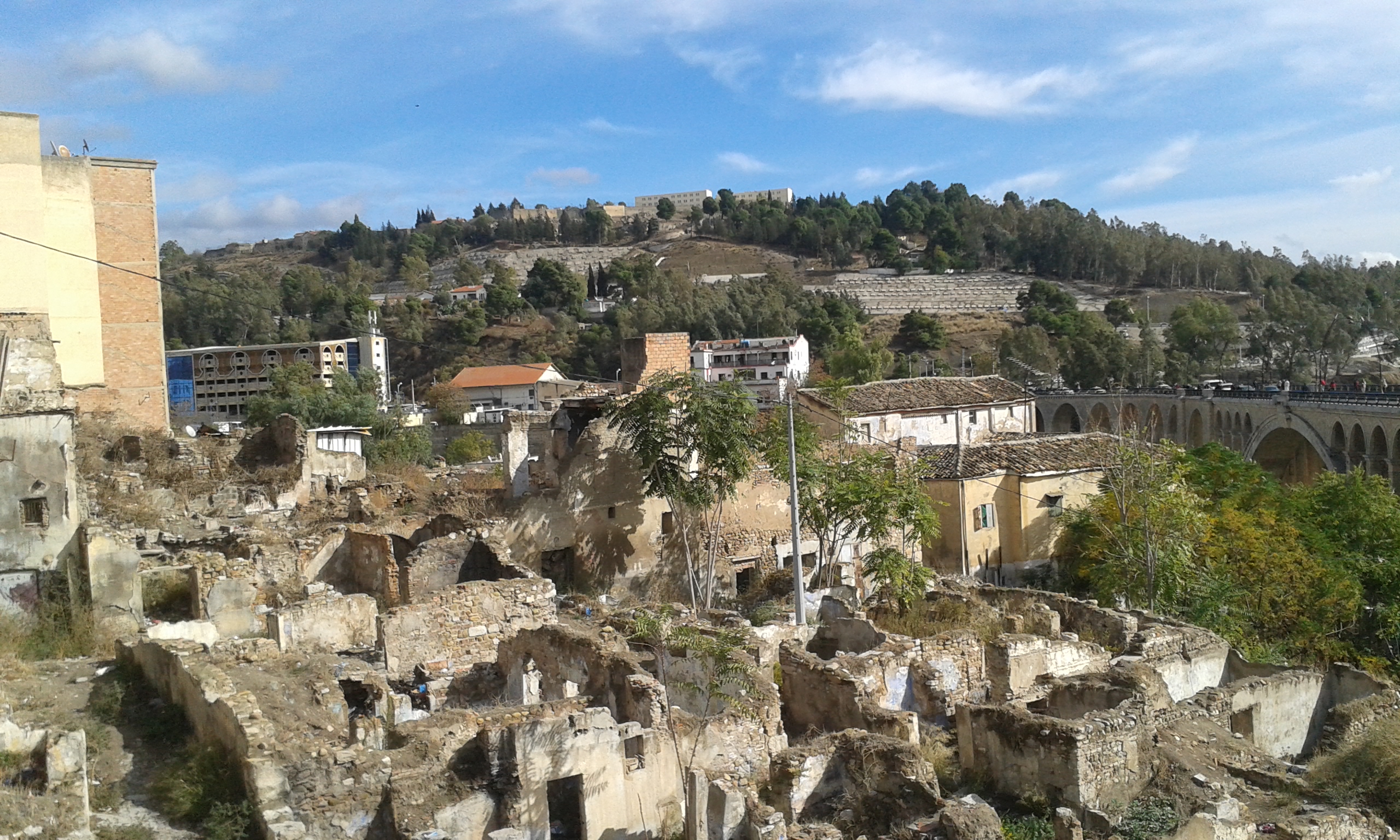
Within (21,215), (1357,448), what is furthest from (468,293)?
(21,215)

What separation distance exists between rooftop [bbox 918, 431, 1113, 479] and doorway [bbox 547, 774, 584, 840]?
1941cm

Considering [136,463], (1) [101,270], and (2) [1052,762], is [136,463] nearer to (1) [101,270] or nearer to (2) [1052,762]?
(1) [101,270]

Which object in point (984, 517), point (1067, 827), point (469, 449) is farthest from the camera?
point (469, 449)

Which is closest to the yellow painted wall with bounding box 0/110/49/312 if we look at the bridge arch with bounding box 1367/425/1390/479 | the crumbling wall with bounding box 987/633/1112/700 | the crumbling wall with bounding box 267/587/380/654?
the crumbling wall with bounding box 267/587/380/654

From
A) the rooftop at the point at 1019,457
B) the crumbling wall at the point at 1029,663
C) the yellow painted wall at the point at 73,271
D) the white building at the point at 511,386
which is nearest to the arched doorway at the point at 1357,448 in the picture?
the rooftop at the point at 1019,457

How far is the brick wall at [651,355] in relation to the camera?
85.2 feet

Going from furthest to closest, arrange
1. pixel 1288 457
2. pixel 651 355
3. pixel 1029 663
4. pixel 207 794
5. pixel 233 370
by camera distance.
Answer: pixel 233 370 → pixel 1288 457 → pixel 651 355 → pixel 1029 663 → pixel 207 794

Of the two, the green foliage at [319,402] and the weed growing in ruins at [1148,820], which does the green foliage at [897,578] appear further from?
the green foliage at [319,402]

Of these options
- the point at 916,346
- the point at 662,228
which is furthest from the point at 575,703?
the point at 662,228

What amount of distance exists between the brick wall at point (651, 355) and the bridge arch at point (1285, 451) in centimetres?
4222

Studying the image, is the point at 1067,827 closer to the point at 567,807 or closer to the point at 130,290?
the point at 567,807

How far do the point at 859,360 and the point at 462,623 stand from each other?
5790cm

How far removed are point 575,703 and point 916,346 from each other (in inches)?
3624

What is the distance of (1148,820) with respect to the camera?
1119 centimetres
